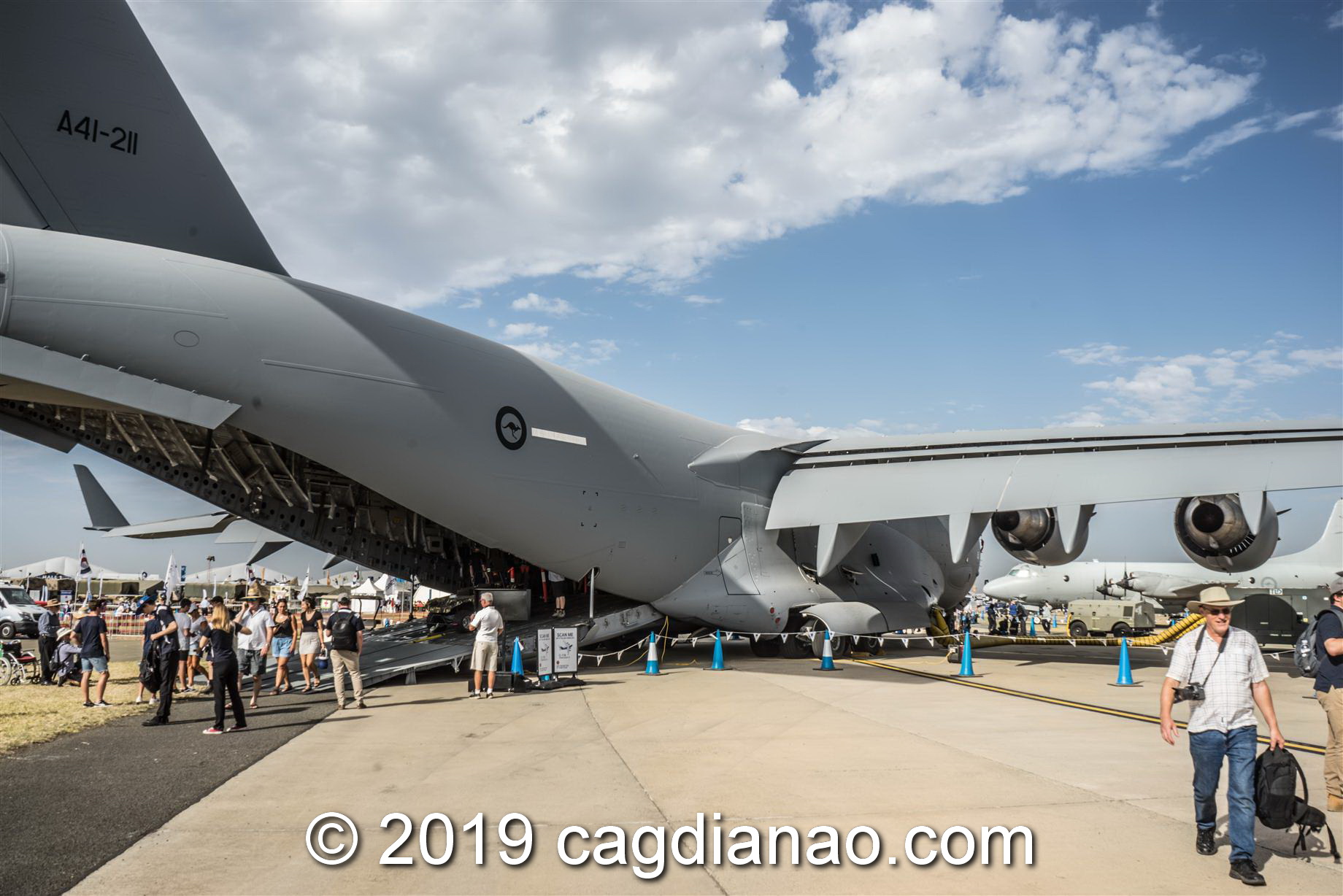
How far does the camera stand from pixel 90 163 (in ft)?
35.1

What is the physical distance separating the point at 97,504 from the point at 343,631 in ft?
41.9

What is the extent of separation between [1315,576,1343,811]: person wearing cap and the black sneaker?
170 cm

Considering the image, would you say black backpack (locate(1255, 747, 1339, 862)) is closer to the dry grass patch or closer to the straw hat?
the straw hat

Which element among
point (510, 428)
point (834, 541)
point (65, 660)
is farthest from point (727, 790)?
point (65, 660)

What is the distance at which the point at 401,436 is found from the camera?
37.7ft

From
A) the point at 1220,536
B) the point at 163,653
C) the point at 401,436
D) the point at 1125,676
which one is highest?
the point at 401,436

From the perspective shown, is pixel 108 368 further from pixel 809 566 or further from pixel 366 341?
pixel 809 566

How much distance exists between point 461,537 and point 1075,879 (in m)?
13.0

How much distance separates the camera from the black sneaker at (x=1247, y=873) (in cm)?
420

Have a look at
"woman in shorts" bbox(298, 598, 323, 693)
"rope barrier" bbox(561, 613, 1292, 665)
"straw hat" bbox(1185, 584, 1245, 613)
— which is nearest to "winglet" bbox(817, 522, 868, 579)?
"rope barrier" bbox(561, 613, 1292, 665)

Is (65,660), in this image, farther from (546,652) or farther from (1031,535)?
(1031,535)

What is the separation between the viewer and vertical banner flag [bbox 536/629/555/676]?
12.3 m

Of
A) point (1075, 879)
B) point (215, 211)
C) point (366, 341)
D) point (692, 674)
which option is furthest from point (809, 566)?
point (1075, 879)

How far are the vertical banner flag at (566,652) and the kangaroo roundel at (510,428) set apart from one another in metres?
2.74
